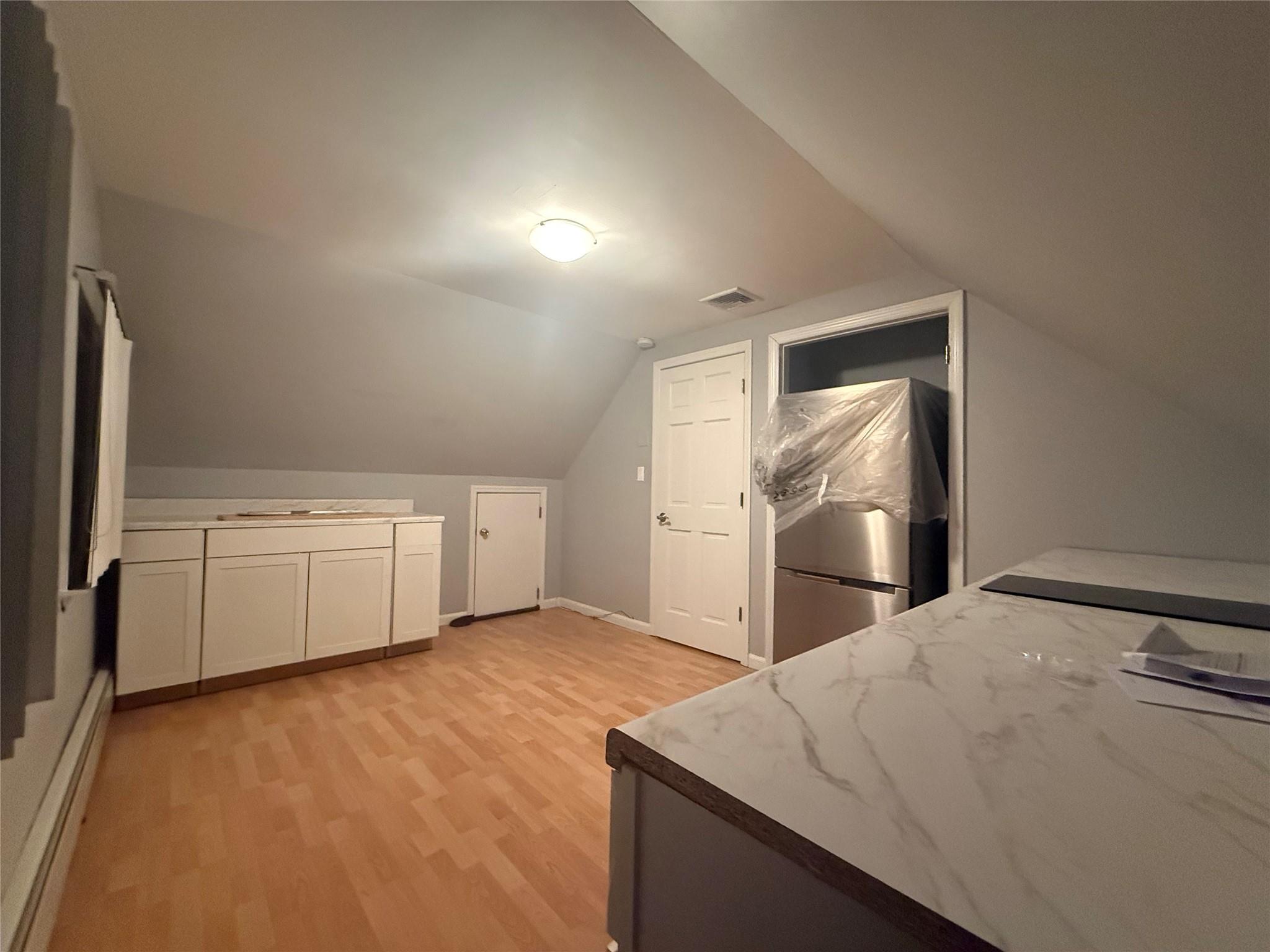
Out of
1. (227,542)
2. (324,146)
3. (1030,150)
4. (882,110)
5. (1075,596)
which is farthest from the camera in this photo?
(227,542)

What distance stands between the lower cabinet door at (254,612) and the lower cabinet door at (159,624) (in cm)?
5

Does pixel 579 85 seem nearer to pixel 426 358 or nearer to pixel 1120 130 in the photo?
pixel 1120 130

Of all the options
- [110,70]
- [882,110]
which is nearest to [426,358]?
[110,70]

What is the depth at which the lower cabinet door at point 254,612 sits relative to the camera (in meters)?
2.63

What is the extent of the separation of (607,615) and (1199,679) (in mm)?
3871

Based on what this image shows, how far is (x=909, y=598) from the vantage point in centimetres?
238

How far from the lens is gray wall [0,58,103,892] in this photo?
1072 mm

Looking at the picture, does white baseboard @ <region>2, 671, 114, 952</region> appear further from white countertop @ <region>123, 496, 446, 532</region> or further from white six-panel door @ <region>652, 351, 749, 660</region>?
white six-panel door @ <region>652, 351, 749, 660</region>

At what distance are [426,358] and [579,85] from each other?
7.22 feet

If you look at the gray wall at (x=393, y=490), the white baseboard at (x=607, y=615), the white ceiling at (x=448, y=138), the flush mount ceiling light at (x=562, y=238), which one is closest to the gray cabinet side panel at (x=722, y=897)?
the white ceiling at (x=448, y=138)

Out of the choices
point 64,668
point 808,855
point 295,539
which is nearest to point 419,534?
point 295,539

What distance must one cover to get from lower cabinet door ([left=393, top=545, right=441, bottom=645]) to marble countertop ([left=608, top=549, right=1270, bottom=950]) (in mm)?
3090

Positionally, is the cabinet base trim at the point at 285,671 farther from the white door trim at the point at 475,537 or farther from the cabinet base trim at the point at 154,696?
the white door trim at the point at 475,537

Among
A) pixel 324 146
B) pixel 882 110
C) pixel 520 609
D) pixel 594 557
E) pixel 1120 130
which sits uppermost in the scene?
pixel 324 146
